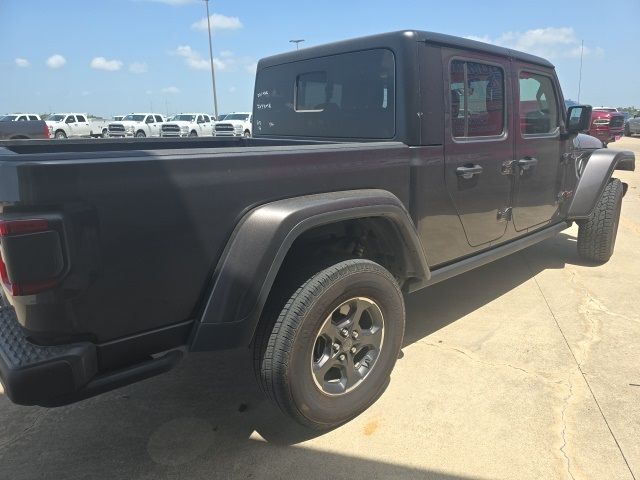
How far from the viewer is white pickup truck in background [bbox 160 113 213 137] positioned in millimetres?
28312

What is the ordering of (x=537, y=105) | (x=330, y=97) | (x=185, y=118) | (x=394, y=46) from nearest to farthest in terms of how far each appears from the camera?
(x=394, y=46)
(x=330, y=97)
(x=537, y=105)
(x=185, y=118)

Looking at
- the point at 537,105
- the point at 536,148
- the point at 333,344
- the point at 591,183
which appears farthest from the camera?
the point at 591,183

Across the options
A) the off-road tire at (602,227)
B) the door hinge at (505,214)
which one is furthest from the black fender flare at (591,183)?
the door hinge at (505,214)

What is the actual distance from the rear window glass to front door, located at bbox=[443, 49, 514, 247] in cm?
39

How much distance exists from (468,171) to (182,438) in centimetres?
227

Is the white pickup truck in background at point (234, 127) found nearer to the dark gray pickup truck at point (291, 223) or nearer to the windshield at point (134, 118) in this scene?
the windshield at point (134, 118)

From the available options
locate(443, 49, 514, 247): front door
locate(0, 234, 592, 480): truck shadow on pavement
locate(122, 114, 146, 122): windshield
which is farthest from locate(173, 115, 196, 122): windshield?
locate(0, 234, 592, 480): truck shadow on pavement

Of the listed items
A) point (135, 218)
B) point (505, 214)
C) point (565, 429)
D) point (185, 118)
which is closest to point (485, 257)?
point (505, 214)

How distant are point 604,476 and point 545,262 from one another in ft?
11.4

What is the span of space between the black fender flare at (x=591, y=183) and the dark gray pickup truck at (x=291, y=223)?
80cm

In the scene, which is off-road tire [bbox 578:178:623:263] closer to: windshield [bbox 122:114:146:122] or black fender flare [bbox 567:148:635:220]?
black fender flare [bbox 567:148:635:220]

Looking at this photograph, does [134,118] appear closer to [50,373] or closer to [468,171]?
[468,171]

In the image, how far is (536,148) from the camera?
12.6 feet

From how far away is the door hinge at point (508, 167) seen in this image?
3.43 m
